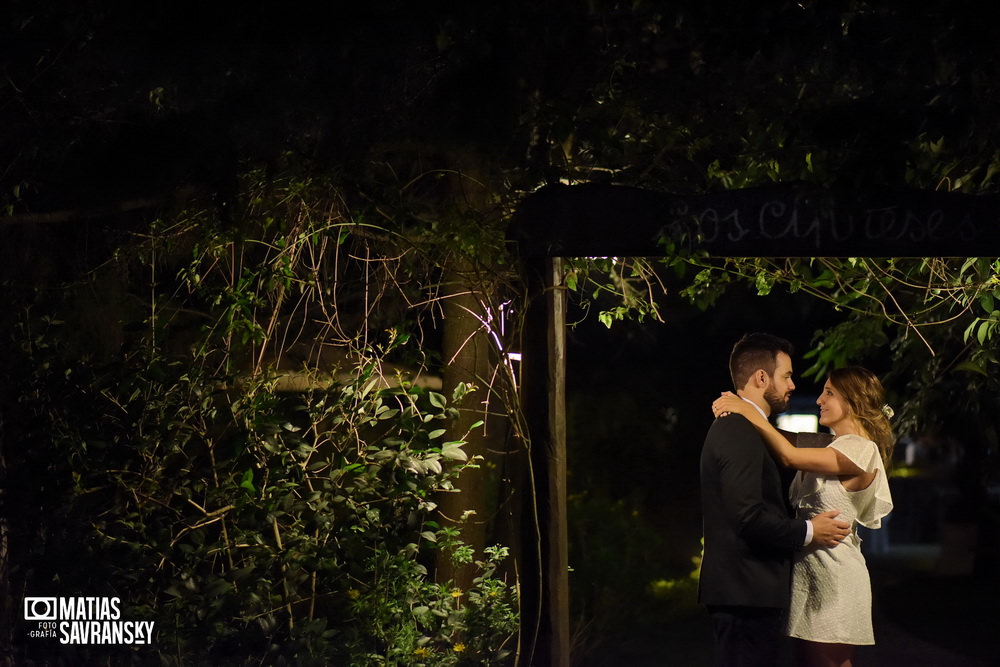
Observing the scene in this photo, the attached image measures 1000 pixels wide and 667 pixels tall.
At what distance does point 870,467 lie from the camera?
17.2 feet

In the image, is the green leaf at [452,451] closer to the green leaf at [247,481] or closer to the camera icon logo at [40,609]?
the green leaf at [247,481]

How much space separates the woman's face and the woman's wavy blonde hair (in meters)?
0.02

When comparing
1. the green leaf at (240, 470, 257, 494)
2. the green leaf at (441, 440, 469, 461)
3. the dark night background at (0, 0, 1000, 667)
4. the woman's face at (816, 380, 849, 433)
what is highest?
A: the dark night background at (0, 0, 1000, 667)

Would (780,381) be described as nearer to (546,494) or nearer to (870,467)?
(870,467)

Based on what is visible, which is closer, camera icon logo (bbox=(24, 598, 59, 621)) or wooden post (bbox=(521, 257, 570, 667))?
wooden post (bbox=(521, 257, 570, 667))

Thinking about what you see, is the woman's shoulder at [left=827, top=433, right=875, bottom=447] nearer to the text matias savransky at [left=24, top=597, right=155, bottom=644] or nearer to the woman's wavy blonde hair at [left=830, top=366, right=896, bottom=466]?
the woman's wavy blonde hair at [left=830, top=366, right=896, bottom=466]

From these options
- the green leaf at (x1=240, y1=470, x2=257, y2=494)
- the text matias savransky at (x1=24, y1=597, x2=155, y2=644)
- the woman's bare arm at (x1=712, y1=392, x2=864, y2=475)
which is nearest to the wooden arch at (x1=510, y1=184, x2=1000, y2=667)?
→ the woman's bare arm at (x1=712, y1=392, x2=864, y2=475)

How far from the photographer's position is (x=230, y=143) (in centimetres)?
554

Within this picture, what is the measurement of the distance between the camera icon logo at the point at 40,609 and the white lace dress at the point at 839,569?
13.5ft

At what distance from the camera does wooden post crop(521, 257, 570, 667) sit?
531 cm

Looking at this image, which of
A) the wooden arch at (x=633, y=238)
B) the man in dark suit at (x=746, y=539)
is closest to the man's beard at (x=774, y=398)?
the man in dark suit at (x=746, y=539)

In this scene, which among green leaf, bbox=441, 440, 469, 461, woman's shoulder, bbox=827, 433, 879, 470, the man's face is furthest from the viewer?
green leaf, bbox=441, 440, 469, 461

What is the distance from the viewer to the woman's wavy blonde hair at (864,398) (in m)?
5.33

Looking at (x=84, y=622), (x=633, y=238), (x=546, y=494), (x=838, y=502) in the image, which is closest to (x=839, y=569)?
(x=838, y=502)
